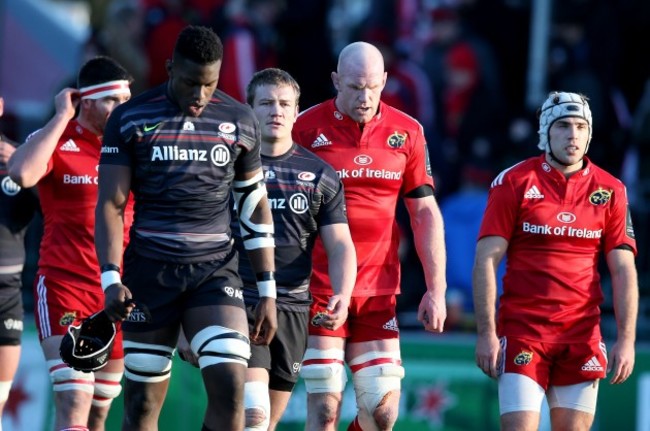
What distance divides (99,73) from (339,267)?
2109mm

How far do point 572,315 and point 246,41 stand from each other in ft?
22.4

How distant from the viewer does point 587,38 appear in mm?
15906

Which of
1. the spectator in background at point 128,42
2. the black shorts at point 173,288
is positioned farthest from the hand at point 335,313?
the spectator in background at point 128,42

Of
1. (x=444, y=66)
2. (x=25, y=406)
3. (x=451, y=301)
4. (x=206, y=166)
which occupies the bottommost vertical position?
(x=25, y=406)

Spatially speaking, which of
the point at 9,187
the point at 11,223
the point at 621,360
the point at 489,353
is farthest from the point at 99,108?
the point at 621,360

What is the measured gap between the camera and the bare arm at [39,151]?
9602mm

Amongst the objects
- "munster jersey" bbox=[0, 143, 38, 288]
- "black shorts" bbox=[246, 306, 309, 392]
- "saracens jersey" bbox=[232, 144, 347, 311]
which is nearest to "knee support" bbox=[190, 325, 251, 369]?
"black shorts" bbox=[246, 306, 309, 392]

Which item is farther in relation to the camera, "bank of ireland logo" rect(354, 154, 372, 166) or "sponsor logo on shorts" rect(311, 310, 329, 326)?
"bank of ireland logo" rect(354, 154, 372, 166)

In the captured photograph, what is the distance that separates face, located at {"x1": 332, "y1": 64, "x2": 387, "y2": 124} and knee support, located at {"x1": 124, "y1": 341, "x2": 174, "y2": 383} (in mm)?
2374

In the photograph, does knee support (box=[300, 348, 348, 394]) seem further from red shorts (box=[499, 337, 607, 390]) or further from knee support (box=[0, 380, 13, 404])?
knee support (box=[0, 380, 13, 404])

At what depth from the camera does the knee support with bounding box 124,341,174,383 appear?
8.45 meters

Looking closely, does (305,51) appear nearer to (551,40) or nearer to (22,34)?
(551,40)

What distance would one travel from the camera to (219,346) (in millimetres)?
8234

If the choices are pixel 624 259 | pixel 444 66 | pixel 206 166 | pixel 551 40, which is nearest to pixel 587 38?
pixel 551 40
